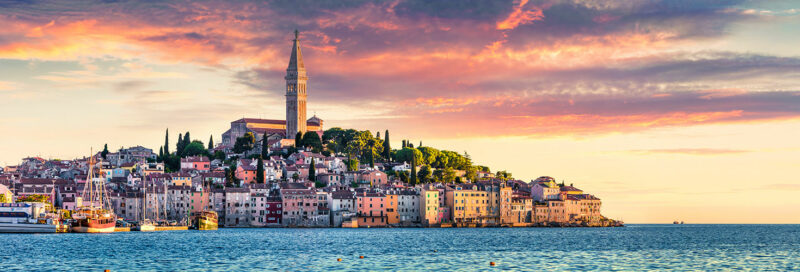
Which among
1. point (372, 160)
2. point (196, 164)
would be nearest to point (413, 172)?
point (372, 160)

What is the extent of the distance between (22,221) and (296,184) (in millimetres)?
41077

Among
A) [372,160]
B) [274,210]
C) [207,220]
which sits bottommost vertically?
[207,220]

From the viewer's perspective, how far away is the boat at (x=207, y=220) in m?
113

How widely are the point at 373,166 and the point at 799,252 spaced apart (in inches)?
3336

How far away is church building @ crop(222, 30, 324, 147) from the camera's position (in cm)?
16162

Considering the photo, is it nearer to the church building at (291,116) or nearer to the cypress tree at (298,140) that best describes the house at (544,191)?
the cypress tree at (298,140)

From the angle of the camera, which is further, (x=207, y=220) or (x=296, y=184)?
(x=296, y=184)

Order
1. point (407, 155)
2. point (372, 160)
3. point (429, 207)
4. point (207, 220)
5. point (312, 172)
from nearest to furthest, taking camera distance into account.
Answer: point (207, 220)
point (429, 207)
point (312, 172)
point (372, 160)
point (407, 155)

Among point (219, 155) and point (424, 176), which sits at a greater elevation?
point (219, 155)

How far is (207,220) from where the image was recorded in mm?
113188

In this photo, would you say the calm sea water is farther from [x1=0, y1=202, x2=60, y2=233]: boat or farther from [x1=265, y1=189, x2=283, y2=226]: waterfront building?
[x1=265, y1=189, x2=283, y2=226]: waterfront building

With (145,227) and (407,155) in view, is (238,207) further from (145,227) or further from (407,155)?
(407,155)

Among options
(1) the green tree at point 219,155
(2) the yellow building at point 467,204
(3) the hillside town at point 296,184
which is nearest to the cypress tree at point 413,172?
(3) the hillside town at point 296,184

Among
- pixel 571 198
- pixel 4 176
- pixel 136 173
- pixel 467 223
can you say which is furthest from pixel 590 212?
pixel 4 176
